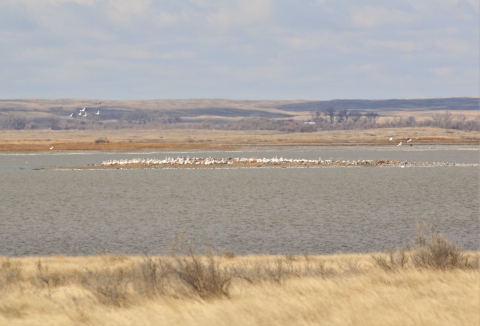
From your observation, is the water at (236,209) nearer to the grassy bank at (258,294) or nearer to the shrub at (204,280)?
the grassy bank at (258,294)

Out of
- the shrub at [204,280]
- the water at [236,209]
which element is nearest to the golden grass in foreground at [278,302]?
the shrub at [204,280]

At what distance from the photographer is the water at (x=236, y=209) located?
2383cm

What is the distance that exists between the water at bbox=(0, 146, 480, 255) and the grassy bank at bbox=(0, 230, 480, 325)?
681cm

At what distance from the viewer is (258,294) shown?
12.2m

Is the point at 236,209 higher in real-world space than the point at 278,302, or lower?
lower

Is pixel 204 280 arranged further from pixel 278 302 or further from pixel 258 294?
pixel 278 302

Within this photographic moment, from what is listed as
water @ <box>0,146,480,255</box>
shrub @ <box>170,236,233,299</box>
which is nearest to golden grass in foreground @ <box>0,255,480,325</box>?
shrub @ <box>170,236,233,299</box>

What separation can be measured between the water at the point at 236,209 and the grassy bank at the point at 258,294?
681 cm

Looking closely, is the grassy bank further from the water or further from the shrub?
the water

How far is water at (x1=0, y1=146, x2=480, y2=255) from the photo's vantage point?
938 inches

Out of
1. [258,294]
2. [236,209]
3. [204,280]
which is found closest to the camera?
[258,294]

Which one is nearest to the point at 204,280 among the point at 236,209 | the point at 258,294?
the point at 258,294

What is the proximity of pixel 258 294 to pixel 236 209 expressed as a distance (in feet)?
73.6

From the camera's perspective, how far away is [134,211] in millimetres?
34312
